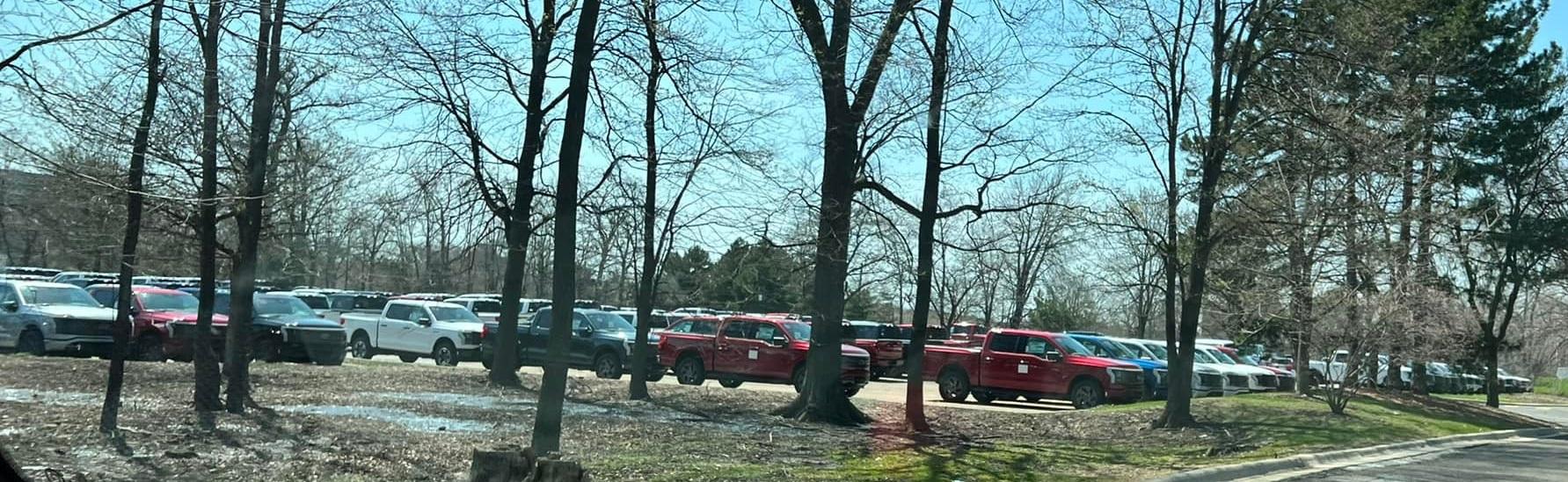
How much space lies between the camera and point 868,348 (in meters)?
30.2

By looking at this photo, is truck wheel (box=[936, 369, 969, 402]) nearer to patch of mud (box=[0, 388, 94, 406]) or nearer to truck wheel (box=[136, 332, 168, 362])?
truck wheel (box=[136, 332, 168, 362])

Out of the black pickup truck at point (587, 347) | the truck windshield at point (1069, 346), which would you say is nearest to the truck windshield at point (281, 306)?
the black pickup truck at point (587, 347)

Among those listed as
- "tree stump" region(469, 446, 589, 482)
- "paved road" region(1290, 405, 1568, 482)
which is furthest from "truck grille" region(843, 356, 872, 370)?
"tree stump" region(469, 446, 589, 482)

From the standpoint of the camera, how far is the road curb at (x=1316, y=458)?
14141 mm

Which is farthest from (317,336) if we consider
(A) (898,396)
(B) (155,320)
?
(A) (898,396)

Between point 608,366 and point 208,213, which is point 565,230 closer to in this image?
point 208,213

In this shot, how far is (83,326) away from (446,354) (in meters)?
7.92

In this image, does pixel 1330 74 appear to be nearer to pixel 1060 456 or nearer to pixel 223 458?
pixel 1060 456

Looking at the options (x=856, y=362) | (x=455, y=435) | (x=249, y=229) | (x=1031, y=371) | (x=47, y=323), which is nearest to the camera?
(x=455, y=435)

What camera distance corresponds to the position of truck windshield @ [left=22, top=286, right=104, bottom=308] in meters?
23.4

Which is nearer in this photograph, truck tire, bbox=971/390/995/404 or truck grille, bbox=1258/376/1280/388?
truck tire, bbox=971/390/995/404

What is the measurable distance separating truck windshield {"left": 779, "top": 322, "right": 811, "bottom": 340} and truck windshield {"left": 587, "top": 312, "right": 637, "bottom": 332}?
14.5 feet

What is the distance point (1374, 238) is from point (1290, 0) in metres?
5.95

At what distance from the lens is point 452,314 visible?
29.9 meters
